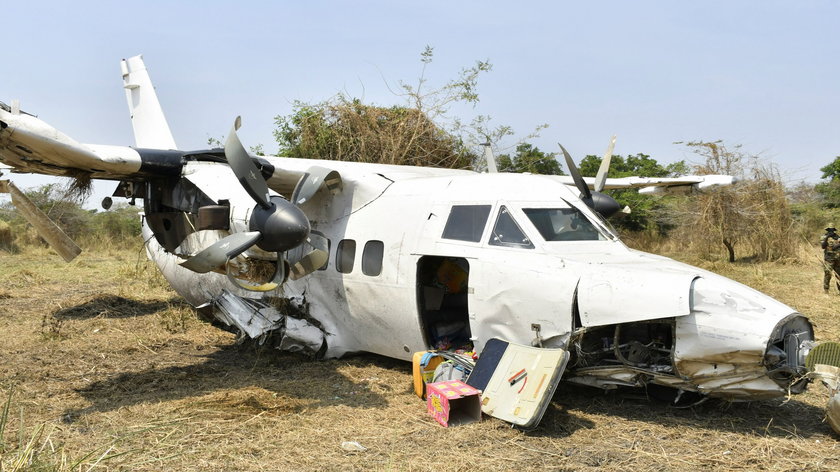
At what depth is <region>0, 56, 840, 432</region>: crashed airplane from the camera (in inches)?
210

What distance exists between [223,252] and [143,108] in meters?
6.89

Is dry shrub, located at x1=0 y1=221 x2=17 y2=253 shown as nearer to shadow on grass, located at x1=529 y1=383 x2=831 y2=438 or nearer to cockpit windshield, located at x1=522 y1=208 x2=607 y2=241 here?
cockpit windshield, located at x1=522 y1=208 x2=607 y2=241

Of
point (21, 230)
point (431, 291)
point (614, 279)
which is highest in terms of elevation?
point (614, 279)

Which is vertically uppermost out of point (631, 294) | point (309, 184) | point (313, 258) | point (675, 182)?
point (675, 182)

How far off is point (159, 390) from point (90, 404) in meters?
0.75

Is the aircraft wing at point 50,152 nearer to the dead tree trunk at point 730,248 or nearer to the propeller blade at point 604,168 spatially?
the propeller blade at point 604,168

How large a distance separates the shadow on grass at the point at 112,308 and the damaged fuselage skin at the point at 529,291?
13.8ft

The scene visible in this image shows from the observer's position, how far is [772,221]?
2052 centimetres

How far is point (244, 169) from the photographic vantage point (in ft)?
21.7

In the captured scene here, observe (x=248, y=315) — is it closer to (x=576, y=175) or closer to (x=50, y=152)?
(x=50, y=152)

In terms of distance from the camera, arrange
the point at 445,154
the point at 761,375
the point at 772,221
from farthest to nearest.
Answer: the point at 772,221 < the point at 445,154 < the point at 761,375

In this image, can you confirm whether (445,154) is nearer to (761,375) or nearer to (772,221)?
(761,375)

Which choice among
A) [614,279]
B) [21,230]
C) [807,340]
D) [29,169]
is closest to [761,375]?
[807,340]

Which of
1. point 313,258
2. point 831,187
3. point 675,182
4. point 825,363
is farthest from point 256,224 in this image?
point 831,187
